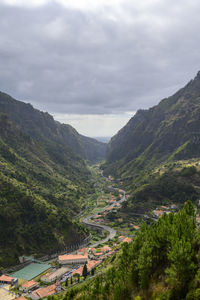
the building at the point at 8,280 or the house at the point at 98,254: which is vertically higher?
the building at the point at 8,280

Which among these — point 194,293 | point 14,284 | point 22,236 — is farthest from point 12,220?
point 194,293

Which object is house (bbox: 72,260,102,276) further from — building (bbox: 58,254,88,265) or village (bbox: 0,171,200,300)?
building (bbox: 58,254,88,265)

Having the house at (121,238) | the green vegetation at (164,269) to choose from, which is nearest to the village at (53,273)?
the house at (121,238)

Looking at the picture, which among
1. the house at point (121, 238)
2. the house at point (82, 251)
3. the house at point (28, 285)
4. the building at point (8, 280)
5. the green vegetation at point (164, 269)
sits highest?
the green vegetation at point (164, 269)

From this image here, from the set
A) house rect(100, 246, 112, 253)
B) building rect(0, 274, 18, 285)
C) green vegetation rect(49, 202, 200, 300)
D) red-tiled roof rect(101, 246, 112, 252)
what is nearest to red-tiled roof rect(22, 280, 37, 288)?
building rect(0, 274, 18, 285)

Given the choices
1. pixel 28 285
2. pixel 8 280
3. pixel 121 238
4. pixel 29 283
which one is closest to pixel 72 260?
pixel 29 283

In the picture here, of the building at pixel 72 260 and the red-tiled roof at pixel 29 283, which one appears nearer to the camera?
the red-tiled roof at pixel 29 283

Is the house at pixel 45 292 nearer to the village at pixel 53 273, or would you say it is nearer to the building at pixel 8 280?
the village at pixel 53 273
